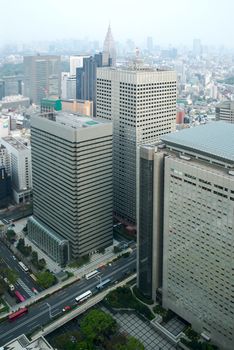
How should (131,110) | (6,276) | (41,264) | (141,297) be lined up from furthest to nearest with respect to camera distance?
(131,110), (41,264), (6,276), (141,297)

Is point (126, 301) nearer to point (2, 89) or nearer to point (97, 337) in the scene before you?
point (97, 337)

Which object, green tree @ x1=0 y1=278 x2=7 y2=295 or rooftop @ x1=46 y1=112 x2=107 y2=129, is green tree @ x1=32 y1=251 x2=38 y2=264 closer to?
green tree @ x1=0 y1=278 x2=7 y2=295

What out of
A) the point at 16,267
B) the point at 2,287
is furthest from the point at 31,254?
the point at 2,287

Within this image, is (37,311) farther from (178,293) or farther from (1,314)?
(178,293)

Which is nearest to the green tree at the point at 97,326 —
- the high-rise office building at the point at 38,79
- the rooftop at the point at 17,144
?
the rooftop at the point at 17,144

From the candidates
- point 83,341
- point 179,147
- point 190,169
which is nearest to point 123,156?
point 179,147
